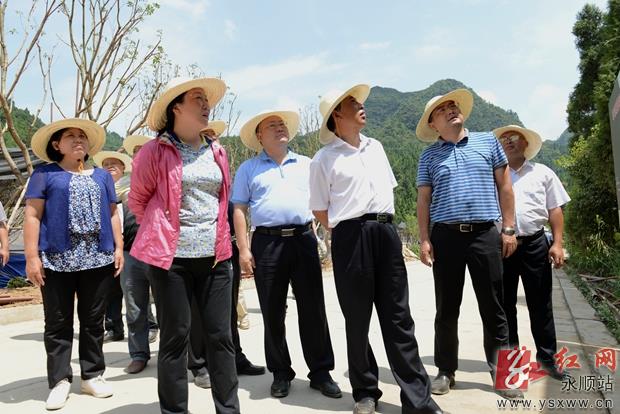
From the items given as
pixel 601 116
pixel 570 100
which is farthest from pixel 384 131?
pixel 601 116

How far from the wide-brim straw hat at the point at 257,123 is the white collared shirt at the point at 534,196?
6.03 ft

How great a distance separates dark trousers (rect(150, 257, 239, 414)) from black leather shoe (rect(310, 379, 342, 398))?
0.90m

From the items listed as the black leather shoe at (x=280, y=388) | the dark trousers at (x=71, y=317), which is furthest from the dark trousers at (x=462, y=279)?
the dark trousers at (x=71, y=317)

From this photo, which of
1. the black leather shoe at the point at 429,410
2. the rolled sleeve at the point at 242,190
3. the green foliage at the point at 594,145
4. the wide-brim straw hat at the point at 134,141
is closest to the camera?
the black leather shoe at the point at 429,410

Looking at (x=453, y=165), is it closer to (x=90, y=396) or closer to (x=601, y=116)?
(x=90, y=396)

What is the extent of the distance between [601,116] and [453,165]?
5.39 meters

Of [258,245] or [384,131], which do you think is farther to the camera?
[384,131]

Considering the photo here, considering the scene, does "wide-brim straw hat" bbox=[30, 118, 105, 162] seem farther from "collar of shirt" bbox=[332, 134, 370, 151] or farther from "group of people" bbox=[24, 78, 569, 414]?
"collar of shirt" bbox=[332, 134, 370, 151]

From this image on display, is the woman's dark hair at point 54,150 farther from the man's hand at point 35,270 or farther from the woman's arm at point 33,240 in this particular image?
the man's hand at point 35,270

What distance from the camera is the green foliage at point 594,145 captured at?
7637 millimetres

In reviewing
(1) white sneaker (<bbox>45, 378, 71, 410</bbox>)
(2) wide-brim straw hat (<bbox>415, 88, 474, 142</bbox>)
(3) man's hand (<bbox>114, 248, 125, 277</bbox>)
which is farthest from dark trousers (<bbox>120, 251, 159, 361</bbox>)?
(2) wide-brim straw hat (<bbox>415, 88, 474, 142</bbox>)

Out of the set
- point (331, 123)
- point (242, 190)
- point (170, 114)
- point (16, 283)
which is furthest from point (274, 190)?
point (16, 283)

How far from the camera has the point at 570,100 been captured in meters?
17.4

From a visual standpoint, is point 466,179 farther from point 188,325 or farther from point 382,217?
point 188,325
